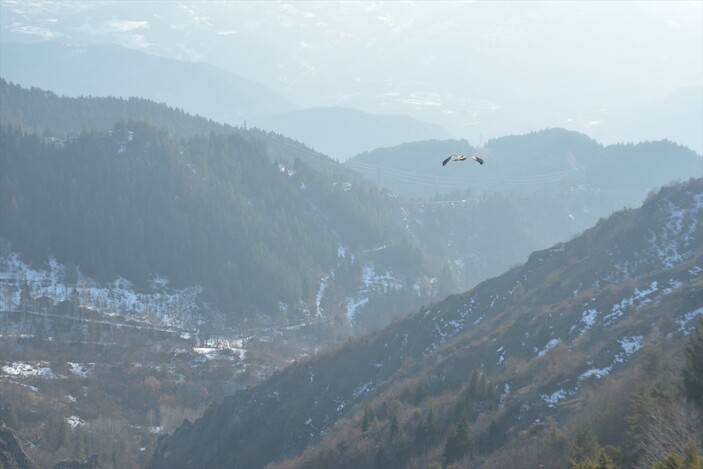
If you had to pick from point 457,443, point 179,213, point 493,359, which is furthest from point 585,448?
point 179,213

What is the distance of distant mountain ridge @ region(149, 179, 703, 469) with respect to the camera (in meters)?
66.4

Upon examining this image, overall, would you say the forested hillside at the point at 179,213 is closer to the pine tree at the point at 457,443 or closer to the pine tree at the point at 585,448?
the pine tree at the point at 457,443

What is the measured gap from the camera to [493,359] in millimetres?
80188

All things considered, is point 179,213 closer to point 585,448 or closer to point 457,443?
point 457,443

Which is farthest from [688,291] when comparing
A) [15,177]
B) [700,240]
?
[15,177]

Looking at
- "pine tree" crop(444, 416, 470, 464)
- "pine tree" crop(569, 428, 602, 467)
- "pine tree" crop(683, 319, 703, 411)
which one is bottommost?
"pine tree" crop(444, 416, 470, 464)

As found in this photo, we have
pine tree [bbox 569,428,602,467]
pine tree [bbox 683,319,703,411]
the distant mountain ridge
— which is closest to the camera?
pine tree [bbox 683,319,703,411]

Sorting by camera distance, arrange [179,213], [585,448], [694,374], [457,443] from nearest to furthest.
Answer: [694,374], [585,448], [457,443], [179,213]

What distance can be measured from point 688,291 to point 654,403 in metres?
27.5

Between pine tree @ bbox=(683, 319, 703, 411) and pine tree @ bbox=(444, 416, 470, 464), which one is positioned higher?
pine tree @ bbox=(683, 319, 703, 411)

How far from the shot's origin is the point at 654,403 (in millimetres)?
45062

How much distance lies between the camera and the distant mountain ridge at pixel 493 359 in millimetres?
66438

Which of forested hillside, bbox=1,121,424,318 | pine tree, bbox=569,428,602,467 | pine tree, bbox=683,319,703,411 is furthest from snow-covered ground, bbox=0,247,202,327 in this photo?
pine tree, bbox=683,319,703,411

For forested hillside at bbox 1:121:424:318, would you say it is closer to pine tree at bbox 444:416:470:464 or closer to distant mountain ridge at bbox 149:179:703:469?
distant mountain ridge at bbox 149:179:703:469
